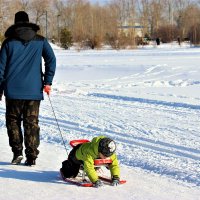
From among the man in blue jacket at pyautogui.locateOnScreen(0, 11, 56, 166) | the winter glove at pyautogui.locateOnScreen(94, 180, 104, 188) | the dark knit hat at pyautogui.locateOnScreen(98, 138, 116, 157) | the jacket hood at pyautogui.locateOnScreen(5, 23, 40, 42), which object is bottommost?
the winter glove at pyautogui.locateOnScreen(94, 180, 104, 188)

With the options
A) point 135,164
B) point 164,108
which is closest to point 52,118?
point 164,108

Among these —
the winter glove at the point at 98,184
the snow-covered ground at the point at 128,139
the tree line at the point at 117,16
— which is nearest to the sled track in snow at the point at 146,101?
the snow-covered ground at the point at 128,139

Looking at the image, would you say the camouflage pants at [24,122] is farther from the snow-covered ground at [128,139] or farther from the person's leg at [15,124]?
the snow-covered ground at [128,139]

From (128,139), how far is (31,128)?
197cm

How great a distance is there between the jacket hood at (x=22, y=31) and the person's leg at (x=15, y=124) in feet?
2.09

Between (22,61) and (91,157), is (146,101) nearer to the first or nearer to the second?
(22,61)

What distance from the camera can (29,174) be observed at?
484cm

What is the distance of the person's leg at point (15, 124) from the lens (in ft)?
16.2

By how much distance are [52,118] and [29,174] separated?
12.7ft

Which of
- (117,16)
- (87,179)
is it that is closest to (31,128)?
(87,179)

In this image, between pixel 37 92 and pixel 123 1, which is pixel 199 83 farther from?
pixel 123 1

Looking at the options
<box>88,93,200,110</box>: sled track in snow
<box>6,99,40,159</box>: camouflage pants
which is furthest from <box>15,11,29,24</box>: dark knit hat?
<box>88,93,200,110</box>: sled track in snow

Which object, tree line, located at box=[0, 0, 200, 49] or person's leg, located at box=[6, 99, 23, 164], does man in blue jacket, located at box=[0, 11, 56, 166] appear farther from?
tree line, located at box=[0, 0, 200, 49]

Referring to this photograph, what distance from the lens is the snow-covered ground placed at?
425 centimetres
